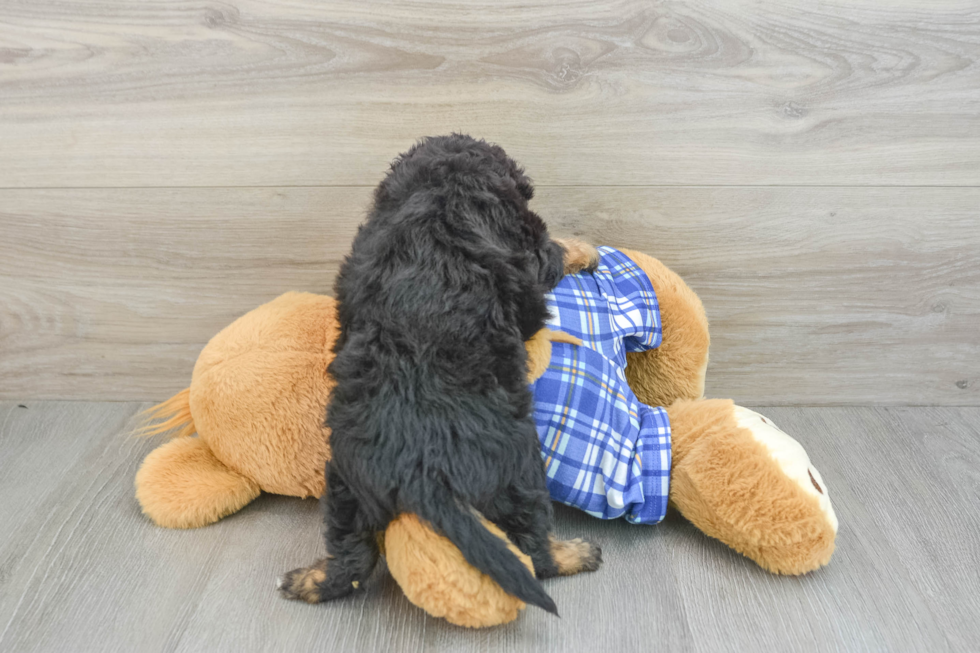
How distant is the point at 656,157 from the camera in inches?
38.3

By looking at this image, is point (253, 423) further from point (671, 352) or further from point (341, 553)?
point (671, 352)

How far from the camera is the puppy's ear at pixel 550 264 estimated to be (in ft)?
2.42

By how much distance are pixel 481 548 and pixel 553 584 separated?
7.3 inches

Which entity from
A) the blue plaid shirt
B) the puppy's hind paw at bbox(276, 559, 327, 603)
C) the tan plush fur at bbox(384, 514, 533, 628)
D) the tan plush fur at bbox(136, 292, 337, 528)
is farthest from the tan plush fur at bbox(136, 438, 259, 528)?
the blue plaid shirt

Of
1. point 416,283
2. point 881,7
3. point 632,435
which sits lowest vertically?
point 632,435

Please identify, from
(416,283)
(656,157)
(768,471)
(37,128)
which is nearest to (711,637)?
(768,471)

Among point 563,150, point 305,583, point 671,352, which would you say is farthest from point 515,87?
point 305,583

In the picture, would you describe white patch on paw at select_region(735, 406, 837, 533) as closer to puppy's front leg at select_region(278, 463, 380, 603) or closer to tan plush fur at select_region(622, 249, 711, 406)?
tan plush fur at select_region(622, 249, 711, 406)

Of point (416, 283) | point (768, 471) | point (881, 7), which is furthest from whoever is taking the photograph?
point (881, 7)

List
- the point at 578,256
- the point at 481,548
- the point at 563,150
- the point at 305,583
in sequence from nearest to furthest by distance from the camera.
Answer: the point at 481,548 < the point at 305,583 < the point at 578,256 < the point at 563,150

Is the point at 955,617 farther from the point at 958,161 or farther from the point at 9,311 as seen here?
the point at 9,311

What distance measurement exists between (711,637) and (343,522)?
15.7 inches

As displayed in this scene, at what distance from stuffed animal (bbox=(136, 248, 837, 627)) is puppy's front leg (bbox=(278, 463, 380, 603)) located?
0.04 feet

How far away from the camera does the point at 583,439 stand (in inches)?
30.4
